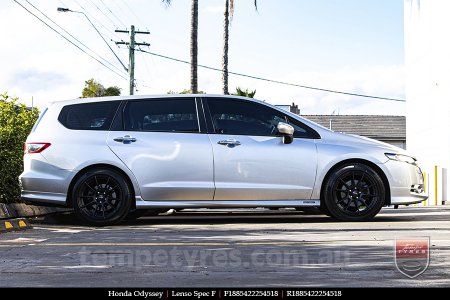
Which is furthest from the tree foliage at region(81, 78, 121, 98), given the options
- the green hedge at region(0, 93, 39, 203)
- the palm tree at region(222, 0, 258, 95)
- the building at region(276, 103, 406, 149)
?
the green hedge at region(0, 93, 39, 203)

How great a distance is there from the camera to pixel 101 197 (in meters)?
10.4

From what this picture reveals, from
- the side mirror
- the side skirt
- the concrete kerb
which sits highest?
the side mirror

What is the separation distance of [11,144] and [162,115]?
3709mm

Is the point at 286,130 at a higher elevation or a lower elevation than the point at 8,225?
higher

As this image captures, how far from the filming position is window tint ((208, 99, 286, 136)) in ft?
34.6

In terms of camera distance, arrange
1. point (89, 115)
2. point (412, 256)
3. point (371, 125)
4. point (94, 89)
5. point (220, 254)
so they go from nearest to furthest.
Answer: point (412, 256) → point (220, 254) → point (89, 115) → point (371, 125) → point (94, 89)

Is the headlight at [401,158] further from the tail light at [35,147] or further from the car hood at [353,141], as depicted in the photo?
the tail light at [35,147]

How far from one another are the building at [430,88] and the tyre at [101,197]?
17.7 meters

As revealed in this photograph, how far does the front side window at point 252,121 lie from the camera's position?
10531mm

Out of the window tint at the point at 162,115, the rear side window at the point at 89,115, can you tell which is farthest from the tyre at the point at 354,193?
the rear side window at the point at 89,115

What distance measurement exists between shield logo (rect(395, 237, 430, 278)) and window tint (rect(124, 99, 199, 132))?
3.72 m

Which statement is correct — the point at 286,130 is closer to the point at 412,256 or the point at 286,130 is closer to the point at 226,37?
the point at 412,256

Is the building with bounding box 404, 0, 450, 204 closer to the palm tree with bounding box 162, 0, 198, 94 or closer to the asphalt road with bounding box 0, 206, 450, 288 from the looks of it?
the palm tree with bounding box 162, 0, 198, 94

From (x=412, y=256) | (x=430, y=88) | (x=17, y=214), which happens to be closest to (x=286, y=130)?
(x=412, y=256)
